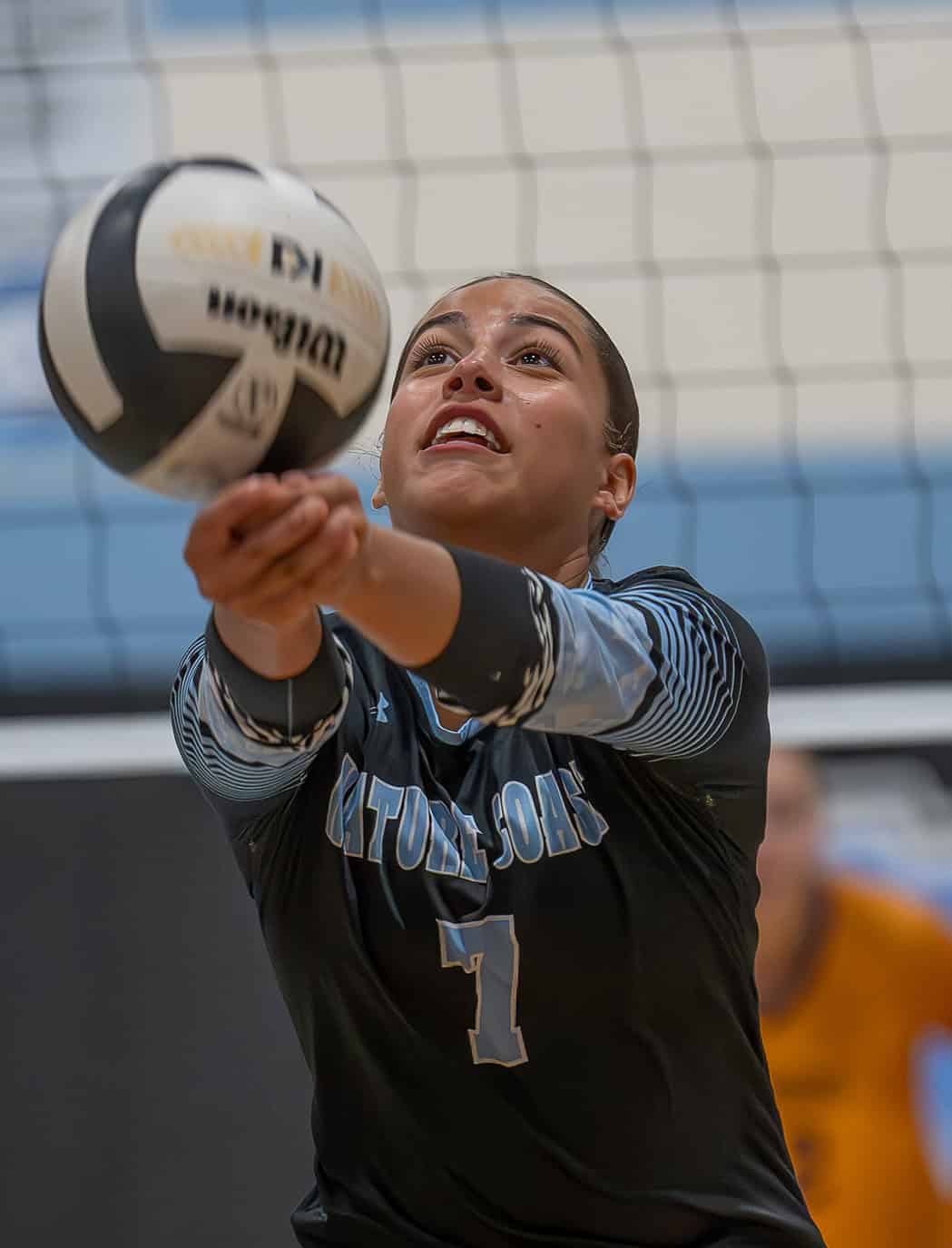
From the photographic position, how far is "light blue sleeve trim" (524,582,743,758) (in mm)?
1695

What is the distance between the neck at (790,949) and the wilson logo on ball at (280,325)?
99.2 inches

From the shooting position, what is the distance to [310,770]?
2090 mm

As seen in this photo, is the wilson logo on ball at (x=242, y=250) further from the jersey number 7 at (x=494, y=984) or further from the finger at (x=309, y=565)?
the jersey number 7 at (x=494, y=984)

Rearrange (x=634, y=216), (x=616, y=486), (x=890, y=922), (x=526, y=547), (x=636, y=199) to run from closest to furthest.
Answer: (x=526, y=547) < (x=616, y=486) < (x=890, y=922) < (x=634, y=216) < (x=636, y=199)

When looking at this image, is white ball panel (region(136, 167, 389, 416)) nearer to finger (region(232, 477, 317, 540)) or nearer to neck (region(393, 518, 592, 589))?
finger (region(232, 477, 317, 540))

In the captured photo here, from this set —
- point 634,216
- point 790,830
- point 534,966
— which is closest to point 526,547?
point 534,966

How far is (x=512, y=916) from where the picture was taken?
1.97 metres

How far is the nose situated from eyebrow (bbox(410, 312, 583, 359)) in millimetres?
141

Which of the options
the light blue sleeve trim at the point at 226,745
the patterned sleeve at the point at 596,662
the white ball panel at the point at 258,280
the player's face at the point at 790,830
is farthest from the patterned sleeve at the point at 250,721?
the player's face at the point at 790,830

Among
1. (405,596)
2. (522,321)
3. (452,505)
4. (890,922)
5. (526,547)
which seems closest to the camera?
(405,596)

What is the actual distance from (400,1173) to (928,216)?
555cm

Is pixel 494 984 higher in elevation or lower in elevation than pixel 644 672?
lower

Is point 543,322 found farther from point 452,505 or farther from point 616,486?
point 452,505

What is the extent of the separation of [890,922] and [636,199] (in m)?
3.85
